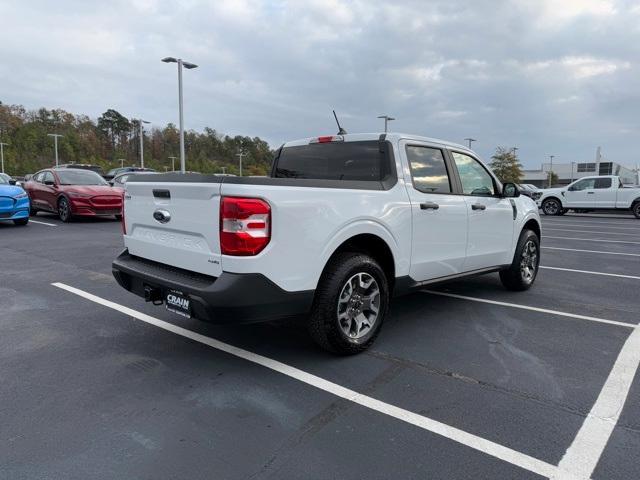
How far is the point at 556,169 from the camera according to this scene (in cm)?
10538

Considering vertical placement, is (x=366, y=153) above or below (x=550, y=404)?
above

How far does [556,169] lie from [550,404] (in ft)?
381

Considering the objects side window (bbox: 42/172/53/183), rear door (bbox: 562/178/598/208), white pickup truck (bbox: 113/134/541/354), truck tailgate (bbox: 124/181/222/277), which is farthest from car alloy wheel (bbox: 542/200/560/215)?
truck tailgate (bbox: 124/181/222/277)

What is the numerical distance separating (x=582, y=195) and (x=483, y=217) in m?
18.8

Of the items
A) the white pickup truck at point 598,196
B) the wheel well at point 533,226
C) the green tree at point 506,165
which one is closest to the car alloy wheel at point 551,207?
the white pickup truck at point 598,196

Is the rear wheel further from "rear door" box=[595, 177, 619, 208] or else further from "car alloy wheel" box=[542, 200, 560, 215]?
"rear door" box=[595, 177, 619, 208]

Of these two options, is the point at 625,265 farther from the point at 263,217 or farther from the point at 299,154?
the point at 263,217

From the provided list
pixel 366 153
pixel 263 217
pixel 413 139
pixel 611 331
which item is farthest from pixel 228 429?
pixel 611 331

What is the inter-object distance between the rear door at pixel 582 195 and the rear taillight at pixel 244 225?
852 inches

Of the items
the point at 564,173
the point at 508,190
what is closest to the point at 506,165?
the point at 564,173

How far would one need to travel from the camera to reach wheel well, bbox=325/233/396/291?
3712mm

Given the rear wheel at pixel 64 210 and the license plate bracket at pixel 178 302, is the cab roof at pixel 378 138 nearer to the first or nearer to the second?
the license plate bracket at pixel 178 302

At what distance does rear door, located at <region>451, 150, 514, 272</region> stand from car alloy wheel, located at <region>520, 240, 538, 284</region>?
36cm

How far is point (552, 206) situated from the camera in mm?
21984
